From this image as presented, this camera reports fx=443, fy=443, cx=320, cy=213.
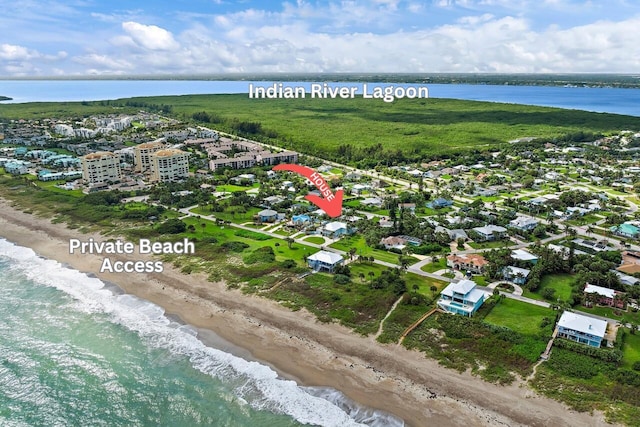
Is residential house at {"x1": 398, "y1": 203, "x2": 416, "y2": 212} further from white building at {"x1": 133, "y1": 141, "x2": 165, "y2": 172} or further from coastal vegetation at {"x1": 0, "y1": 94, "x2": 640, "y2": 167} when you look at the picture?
white building at {"x1": 133, "y1": 141, "x2": 165, "y2": 172}

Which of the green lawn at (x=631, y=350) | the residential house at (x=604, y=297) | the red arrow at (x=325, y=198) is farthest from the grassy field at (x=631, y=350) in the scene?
the red arrow at (x=325, y=198)

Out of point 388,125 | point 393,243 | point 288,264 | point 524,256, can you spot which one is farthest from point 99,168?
point 388,125

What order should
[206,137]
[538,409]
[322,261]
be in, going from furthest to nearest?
[206,137] → [322,261] → [538,409]

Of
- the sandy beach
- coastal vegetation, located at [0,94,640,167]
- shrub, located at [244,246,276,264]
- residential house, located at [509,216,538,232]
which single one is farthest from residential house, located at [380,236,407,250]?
coastal vegetation, located at [0,94,640,167]

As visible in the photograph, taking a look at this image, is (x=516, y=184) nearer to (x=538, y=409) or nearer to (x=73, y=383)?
(x=538, y=409)

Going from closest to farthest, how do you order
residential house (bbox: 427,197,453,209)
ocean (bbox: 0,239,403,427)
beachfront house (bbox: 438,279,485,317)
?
ocean (bbox: 0,239,403,427) → beachfront house (bbox: 438,279,485,317) → residential house (bbox: 427,197,453,209)

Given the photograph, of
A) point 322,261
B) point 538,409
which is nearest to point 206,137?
point 322,261
